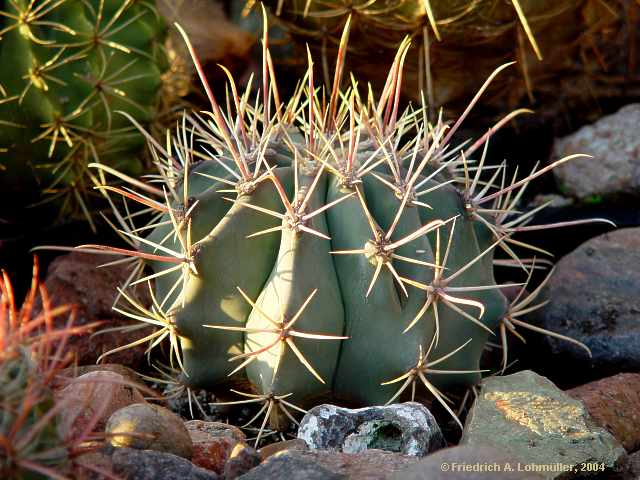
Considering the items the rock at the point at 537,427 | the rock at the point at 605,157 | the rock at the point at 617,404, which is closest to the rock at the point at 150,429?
the rock at the point at 537,427

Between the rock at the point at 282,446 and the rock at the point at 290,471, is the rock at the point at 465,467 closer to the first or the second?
the rock at the point at 290,471

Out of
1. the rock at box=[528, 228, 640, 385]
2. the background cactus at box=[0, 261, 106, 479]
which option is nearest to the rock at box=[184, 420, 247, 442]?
the background cactus at box=[0, 261, 106, 479]

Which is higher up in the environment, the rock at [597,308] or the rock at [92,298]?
the rock at [92,298]

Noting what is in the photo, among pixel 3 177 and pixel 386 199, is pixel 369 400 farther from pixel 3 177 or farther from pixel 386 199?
pixel 3 177

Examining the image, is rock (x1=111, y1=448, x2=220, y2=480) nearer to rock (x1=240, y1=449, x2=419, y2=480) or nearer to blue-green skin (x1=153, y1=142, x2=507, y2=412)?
rock (x1=240, y1=449, x2=419, y2=480)

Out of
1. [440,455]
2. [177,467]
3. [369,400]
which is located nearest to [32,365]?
[177,467]
